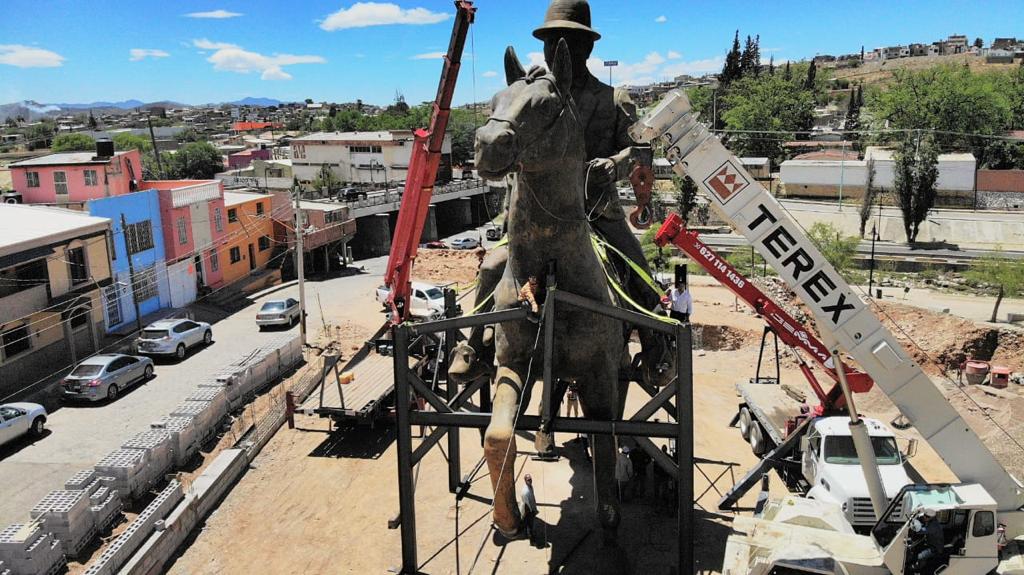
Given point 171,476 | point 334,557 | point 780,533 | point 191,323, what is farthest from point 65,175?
point 780,533

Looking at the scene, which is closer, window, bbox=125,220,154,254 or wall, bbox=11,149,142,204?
window, bbox=125,220,154,254

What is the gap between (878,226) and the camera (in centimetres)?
5541

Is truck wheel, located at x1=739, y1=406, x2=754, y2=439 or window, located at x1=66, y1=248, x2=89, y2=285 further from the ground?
window, located at x1=66, y1=248, x2=89, y2=285

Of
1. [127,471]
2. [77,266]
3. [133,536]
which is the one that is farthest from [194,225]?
[133,536]

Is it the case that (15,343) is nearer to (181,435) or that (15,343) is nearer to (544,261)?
(181,435)

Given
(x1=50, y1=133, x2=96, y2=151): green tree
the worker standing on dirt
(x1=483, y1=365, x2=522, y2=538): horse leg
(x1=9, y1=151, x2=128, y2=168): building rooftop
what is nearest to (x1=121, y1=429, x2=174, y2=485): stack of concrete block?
the worker standing on dirt

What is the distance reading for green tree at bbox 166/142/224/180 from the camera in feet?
285

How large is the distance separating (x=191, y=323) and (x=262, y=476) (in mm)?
14063

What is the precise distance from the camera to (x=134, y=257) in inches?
1248

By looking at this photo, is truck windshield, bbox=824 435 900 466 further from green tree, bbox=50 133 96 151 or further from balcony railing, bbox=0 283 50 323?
green tree, bbox=50 133 96 151

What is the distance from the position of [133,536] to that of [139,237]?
74.9ft

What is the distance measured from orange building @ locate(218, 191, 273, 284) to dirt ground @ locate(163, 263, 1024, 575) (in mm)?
21540

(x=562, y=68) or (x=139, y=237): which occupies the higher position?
(x=562, y=68)

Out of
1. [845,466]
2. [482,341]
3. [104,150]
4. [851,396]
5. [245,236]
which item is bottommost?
[845,466]
